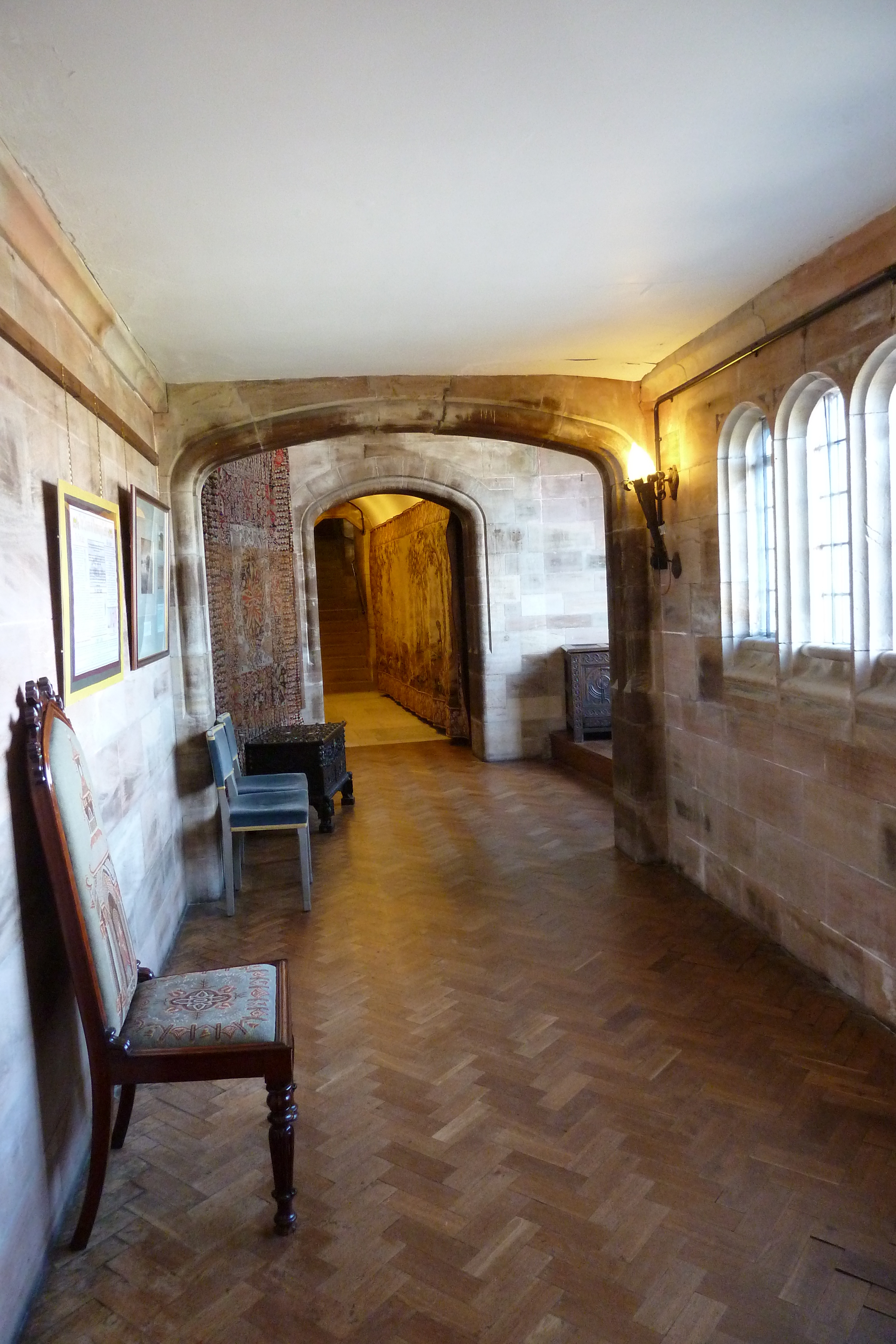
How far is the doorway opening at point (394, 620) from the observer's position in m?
9.63

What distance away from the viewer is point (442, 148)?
2402 millimetres

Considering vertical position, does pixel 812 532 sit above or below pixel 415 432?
below

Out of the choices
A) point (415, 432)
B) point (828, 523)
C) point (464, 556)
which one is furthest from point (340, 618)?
point (828, 523)

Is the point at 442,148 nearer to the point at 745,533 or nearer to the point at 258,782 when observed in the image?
the point at 745,533

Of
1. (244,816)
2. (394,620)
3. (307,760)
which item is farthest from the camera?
(394,620)

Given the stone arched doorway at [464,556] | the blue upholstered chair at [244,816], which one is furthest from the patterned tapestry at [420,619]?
the blue upholstered chair at [244,816]

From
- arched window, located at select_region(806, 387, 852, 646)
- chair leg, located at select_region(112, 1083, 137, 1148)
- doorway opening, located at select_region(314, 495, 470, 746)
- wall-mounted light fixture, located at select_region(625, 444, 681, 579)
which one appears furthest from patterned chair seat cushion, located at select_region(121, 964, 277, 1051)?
doorway opening, located at select_region(314, 495, 470, 746)

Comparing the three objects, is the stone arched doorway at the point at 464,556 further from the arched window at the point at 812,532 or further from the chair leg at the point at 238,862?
the arched window at the point at 812,532

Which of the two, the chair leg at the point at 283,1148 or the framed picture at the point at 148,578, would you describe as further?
the framed picture at the point at 148,578

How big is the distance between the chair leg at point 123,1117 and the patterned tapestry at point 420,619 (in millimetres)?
7011

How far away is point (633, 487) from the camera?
4.95 metres

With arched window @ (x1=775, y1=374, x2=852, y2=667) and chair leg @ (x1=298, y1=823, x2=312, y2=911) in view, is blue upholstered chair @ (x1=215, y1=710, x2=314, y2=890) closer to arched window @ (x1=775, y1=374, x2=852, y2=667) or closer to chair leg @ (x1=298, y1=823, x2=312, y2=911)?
chair leg @ (x1=298, y1=823, x2=312, y2=911)

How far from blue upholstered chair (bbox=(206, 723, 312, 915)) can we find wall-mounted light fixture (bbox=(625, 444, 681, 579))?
2366 mm

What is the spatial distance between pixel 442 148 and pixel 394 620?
11255 millimetres
